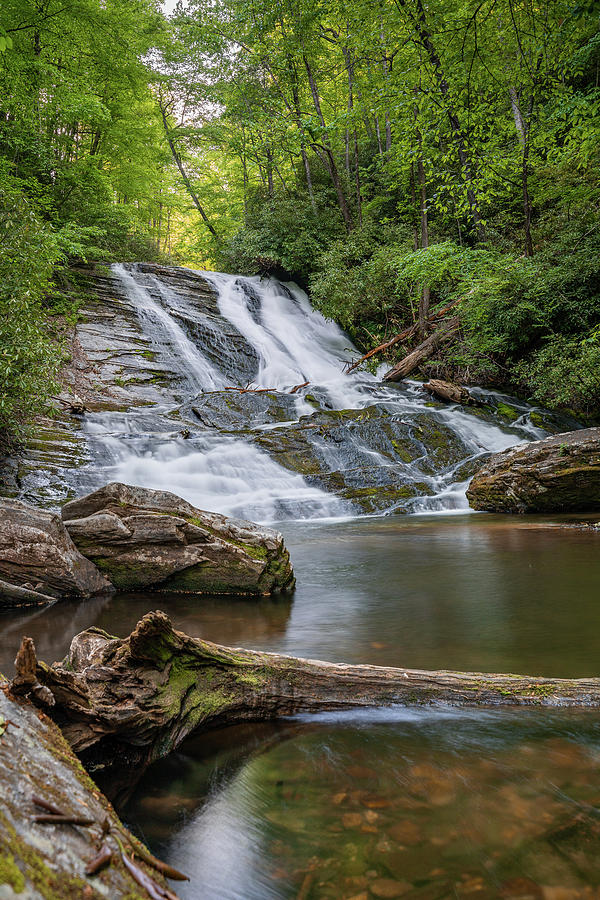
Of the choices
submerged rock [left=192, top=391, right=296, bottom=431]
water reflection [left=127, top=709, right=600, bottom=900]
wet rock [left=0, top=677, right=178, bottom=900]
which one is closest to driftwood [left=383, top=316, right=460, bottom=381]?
submerged rock [left=192, top=391, right=296, bottom=431]

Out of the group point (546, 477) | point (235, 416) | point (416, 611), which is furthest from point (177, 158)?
point (416, 611)

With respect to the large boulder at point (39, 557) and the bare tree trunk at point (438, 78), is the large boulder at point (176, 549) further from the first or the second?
the bare tree trunk at point (438, 78)

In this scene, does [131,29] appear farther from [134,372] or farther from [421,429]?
[421,429]

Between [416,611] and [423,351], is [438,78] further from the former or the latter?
[416,611]

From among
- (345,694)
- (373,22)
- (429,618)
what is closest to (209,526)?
(429,618)

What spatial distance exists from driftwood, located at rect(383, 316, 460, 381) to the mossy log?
50.1ft

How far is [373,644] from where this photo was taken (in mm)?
3715

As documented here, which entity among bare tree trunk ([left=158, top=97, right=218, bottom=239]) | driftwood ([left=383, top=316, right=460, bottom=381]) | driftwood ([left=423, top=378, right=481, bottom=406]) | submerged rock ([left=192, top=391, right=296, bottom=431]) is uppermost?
bare tree trunk ([left=158, top=97, right=218, bottom=239])

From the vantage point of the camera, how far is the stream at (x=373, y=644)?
1587 mm

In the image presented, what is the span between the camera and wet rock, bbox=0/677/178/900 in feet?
2.91

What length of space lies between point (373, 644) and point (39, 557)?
11.5 feet

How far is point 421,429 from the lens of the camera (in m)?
13.0

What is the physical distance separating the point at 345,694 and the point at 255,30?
25449 mm

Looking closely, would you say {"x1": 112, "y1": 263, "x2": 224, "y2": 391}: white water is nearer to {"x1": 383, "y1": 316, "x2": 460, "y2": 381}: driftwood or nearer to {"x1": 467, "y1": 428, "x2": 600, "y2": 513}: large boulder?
{"x1": 383, "y1": 316, "x2": 460, "y2": 381}: driftwood
